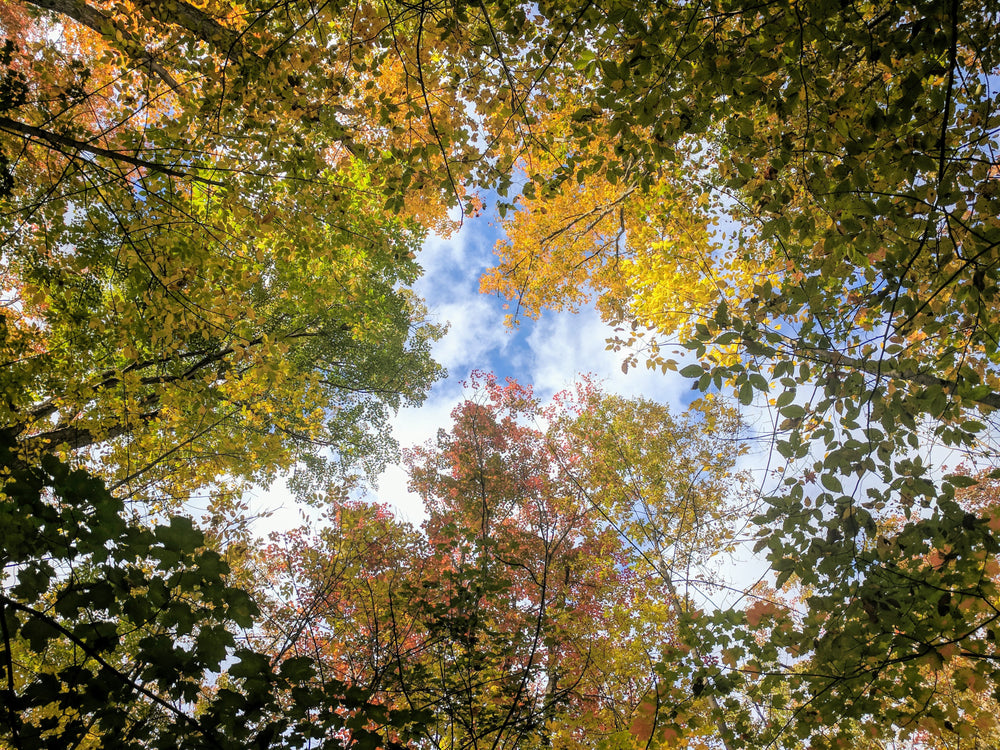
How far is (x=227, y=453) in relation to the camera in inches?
254

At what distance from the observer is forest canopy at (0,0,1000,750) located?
187 centimetres

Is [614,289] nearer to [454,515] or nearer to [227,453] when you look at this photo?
[454,515]

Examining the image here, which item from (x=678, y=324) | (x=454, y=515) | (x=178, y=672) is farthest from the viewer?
(x=454, y=515)

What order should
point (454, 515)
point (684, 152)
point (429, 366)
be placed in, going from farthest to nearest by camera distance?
point (429, 366) < point (454, 515) < point (684, 152)

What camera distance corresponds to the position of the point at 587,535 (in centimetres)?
846

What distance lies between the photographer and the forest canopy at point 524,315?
73.7 inches

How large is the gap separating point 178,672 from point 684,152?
611cm

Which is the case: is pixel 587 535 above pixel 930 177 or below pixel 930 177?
above

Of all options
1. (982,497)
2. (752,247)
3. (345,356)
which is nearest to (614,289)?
(752,247)

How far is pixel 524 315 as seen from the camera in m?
7.25

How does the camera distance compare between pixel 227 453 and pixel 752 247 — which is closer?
pixel 752 247

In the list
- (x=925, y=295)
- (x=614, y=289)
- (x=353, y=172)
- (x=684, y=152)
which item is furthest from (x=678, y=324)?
(x=353, y=172)

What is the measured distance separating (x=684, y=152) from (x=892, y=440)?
394cm

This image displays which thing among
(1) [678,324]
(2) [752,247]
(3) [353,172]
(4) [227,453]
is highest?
(3) [353,172]
